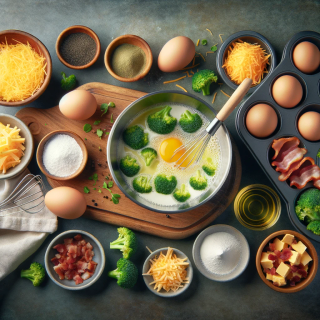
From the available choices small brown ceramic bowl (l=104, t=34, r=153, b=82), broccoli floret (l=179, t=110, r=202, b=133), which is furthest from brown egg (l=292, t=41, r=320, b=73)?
small brown ceramic bowl (l=104, t=34, r=153, b=82)

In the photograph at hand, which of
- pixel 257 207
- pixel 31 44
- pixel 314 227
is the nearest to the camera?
pixel 314 227

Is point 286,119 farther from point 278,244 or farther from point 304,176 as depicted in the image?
point 278,244

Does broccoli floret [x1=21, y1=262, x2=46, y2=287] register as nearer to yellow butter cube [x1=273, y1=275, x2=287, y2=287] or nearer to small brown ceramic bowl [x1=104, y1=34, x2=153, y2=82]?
small brown ceramic bowl [x1=104, y1=34, x2=153, y2=82]

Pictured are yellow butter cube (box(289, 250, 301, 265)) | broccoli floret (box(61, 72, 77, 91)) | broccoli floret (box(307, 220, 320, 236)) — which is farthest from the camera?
broccoli floret (box(61, 72, 77, 91))

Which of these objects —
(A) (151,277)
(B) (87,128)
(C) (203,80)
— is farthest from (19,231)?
(C) (203,80)

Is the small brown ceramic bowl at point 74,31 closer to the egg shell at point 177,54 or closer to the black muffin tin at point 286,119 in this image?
the egg shell at point 177,54

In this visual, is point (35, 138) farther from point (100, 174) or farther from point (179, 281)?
point (179, 281)
